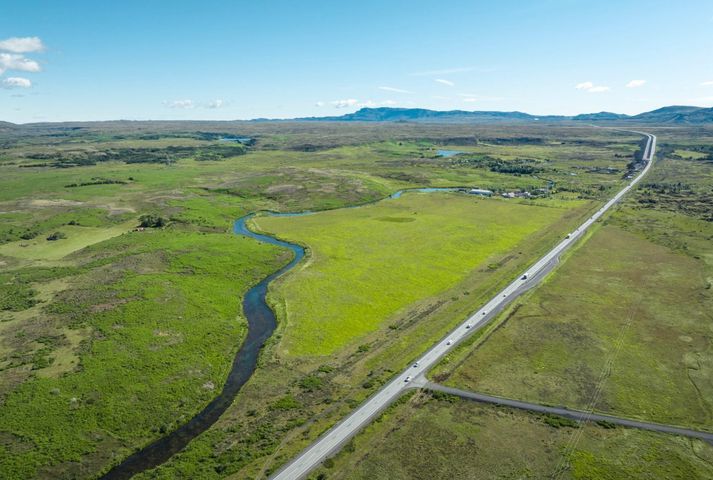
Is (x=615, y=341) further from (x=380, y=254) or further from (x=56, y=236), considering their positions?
(x=56, y=236)

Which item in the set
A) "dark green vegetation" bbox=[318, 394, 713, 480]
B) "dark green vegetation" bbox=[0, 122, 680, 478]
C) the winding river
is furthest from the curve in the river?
"dark green vegetation" bbox=[318, 394, 713, 480]

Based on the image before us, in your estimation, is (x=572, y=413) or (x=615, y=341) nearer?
(x=572, y=413)

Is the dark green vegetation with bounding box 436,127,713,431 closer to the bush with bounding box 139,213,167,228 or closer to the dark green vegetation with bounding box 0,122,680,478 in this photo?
the dark green vegetation with bounding box 0,122,680,478

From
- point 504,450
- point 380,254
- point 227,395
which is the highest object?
point 380,254

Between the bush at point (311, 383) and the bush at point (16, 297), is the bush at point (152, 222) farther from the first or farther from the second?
the bush at point (311, 383)

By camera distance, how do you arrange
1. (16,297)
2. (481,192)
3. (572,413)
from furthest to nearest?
(481,192) < (16,297) < (572,413)

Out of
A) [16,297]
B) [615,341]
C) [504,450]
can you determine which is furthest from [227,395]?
[615,341]
